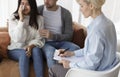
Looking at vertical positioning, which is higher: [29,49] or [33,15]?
[33,15]

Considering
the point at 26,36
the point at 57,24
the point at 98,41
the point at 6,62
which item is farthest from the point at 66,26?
the point at 98,41

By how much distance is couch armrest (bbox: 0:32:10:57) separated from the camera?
2.48m

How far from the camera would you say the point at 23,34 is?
248 cm

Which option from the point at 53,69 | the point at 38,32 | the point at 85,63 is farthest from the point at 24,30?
the point at 85,63

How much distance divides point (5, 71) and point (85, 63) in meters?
0.92

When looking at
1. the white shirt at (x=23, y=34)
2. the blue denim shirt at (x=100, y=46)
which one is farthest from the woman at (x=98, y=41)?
the white shirt at (x=23, y=34)

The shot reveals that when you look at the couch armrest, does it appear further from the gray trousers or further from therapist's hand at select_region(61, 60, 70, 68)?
therapist's hand at select_region(61, 60, 70, 68)

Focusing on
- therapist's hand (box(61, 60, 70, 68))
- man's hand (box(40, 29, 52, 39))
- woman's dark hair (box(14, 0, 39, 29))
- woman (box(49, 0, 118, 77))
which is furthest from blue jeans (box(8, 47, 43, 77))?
woman (box(49, 0, 118, 77))

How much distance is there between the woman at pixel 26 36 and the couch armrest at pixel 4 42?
0.15 ft

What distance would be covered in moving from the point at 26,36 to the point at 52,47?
0.96 feet

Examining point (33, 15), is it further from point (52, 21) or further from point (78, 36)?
point (78, 36)

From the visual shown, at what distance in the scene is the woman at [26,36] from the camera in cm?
240

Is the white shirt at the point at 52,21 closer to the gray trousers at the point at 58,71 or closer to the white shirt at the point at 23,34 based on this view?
the white shirt at the point at 23,34

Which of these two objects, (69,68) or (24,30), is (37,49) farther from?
(69,68)
